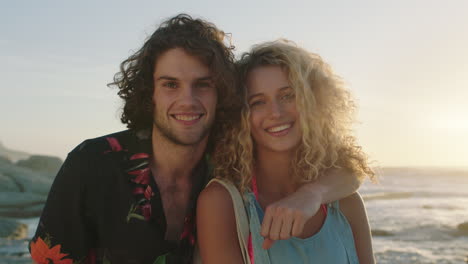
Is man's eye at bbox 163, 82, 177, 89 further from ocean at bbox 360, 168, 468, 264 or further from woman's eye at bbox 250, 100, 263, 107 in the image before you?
ocean at bbox 360, 168, 468, 264

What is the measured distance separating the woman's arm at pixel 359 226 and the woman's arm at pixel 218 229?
95 cm

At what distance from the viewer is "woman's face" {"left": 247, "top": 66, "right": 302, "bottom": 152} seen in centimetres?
301

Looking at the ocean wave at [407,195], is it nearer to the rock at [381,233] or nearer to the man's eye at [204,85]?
the rock at [381,233]

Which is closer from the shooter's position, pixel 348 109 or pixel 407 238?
pixel 348 109

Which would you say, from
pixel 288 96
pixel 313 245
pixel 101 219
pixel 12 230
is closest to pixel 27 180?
pixel 12 230

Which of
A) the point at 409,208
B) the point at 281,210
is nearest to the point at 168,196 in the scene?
the point at 281,210

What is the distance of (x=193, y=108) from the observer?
3.29 m

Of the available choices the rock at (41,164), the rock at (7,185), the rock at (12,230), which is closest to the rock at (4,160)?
the rock at (41,164)

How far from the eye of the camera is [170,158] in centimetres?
337

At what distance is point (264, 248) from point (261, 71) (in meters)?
1.22

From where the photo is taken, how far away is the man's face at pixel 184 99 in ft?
10.8

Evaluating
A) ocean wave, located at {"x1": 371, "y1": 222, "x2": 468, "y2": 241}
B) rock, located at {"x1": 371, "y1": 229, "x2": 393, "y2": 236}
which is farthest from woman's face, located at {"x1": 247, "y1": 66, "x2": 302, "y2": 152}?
rock, located at {"x1": 371, "y1": 229, "x2": 393, "y2": 236}

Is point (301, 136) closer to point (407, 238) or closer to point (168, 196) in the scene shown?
point (168, 196)

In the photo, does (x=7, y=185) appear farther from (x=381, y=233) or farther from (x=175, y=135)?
(x=175, y=135)
